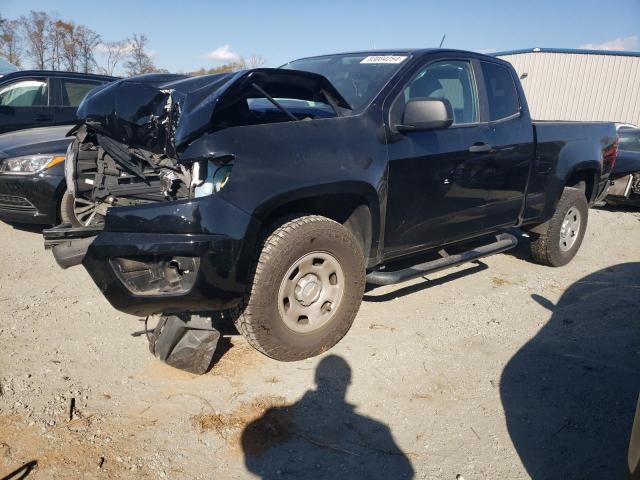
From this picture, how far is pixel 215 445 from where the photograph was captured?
2498mm

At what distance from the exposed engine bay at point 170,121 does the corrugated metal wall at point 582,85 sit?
750 inches

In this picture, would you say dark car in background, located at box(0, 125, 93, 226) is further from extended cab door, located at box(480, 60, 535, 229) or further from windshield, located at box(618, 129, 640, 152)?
windshield, located at box(618, 129, 640, 152)

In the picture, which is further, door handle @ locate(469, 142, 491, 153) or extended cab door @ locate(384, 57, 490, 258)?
door handle @ locate(469, 142, 491, 153)

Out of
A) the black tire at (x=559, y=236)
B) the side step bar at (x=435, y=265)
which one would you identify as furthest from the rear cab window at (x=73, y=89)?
the black tire at (x=559, y=236)

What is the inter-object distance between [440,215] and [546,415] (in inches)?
62.3

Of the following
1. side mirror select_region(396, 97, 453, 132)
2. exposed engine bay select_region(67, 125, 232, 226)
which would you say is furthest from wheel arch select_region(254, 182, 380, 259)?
side mirror select_region(396, 97, 453, 132)

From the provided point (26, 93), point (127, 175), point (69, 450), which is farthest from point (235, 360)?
point (26, 93)

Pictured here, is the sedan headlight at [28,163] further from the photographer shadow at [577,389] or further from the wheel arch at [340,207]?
the photographer shadow at [577,389]

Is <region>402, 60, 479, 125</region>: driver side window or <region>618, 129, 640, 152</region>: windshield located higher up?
<region>402, 60, 479, 125</region>: driver side window

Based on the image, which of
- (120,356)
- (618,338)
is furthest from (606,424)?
(120,356)

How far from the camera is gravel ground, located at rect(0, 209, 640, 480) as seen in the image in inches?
94.9

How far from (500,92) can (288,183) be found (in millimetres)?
2616

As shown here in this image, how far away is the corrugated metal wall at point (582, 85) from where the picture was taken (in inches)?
824

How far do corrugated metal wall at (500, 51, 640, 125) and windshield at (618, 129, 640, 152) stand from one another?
396 inches
